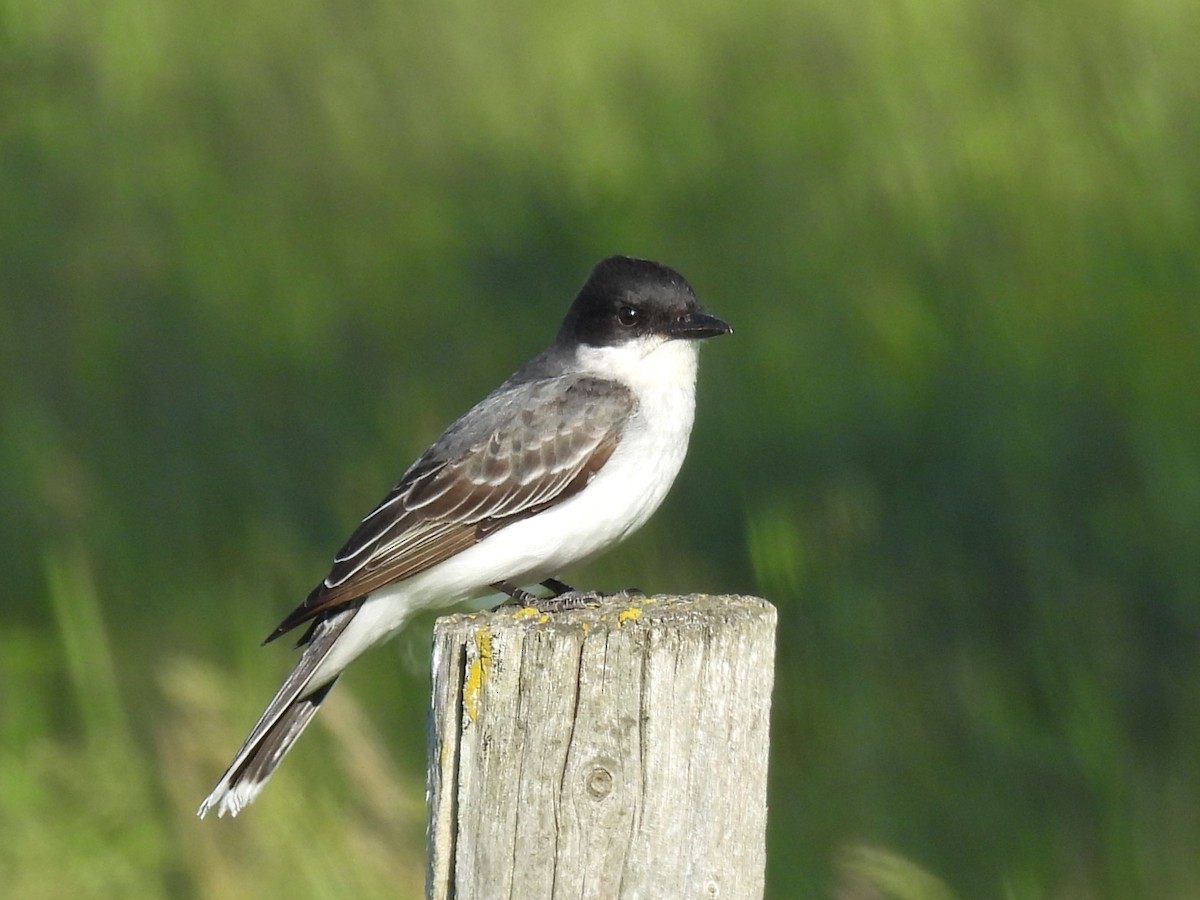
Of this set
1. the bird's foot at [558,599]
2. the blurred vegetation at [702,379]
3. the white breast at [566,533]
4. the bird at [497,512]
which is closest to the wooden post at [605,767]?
the bird's foot at [558,599]

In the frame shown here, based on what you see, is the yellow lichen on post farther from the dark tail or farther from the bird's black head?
the bird's black head

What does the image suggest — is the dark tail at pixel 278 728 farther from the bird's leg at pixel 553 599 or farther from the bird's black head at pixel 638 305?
the bird's black head at pixel 638 305

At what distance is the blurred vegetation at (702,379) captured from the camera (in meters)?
4.63

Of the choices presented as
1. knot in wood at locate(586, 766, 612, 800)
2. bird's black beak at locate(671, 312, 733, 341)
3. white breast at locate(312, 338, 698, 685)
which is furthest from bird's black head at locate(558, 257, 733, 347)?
knot in wood at locate(586, 766, 612, 800)

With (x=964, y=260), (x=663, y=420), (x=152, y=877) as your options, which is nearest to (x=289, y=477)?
(x=152, y=877)

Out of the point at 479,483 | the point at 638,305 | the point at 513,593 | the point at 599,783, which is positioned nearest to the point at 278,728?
the point at 513,593

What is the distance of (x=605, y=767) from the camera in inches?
104

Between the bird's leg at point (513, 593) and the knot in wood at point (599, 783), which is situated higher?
the knot in wood at point (599, 783)

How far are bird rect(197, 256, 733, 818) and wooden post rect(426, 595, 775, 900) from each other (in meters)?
1.35

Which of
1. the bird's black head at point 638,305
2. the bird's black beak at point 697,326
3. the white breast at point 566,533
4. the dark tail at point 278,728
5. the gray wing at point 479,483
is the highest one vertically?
the bird's black head at point 638,305

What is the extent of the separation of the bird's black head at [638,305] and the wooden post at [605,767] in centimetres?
205

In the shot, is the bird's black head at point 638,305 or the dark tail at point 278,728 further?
the bird's black head at point 638,305

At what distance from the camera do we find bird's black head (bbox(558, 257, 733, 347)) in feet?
15.4

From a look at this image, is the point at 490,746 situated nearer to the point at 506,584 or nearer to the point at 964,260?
the point at 506,584
